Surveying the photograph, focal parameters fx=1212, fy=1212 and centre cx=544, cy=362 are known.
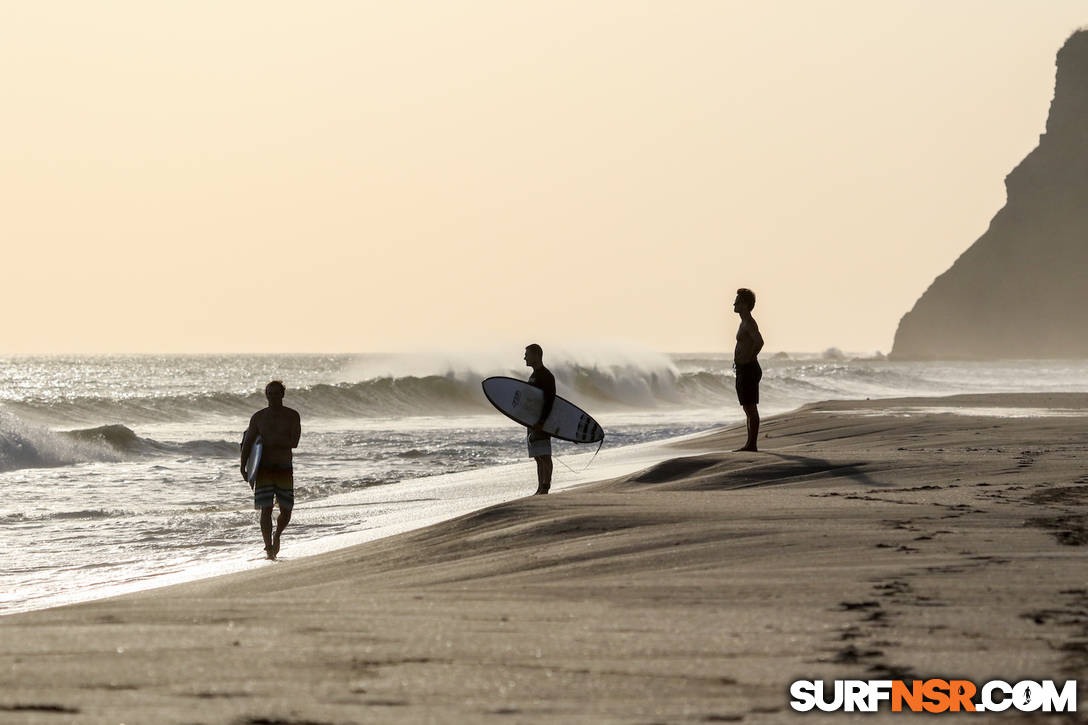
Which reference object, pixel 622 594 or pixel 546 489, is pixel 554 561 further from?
pixel 546 489

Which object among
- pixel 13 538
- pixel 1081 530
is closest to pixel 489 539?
pixel 1081 530

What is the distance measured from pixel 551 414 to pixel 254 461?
3.12 meters

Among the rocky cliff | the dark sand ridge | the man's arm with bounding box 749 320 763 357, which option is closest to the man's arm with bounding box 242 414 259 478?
the dark sand ridge

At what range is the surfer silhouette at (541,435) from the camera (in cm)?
1007

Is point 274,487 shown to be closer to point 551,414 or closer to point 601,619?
point 551,414

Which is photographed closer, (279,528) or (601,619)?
(601,619)

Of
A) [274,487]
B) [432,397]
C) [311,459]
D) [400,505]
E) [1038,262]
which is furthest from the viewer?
[1038,262]

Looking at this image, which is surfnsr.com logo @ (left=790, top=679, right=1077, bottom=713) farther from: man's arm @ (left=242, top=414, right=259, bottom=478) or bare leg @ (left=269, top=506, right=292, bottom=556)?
man's arm @ (left=242, top=414, right=259, bottom=478)

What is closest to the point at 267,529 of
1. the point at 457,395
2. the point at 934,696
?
the point at 934,696

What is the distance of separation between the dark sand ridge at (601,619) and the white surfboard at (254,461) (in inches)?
76.5

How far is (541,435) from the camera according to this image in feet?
33.5

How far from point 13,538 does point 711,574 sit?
782 cm

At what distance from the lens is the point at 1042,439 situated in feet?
36.2

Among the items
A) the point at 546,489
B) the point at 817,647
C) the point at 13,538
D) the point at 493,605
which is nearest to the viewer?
the point at 817,647
